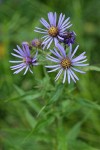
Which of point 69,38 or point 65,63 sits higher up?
point 69,38

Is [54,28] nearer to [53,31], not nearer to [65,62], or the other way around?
[53,31]

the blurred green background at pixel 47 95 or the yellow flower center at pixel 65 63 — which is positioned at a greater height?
the blurred green background at pixel 47 95

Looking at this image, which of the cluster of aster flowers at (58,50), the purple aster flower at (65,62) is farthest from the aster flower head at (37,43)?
the purple aster flower at (65,62)

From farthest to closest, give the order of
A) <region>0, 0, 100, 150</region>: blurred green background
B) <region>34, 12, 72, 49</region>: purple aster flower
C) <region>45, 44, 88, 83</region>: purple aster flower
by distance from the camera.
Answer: <region>0, 0, 100, 150</region>: blurred green background, <region>34, 12, 72, 49</region>: purple aster flower, <region>45, 44, 88, 83</region>: purple aster flower

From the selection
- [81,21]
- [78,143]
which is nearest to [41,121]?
[78,143]

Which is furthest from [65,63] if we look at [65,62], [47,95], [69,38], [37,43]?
[47,95]

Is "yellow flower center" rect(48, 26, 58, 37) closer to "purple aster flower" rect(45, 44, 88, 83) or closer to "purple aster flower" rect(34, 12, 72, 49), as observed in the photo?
"purple aster flower" rect(34, 12, 72, 49)

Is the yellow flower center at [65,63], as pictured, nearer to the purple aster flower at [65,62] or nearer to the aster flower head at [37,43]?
the purple aster flower at [65,62]

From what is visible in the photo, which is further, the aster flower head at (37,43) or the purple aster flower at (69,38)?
the aster flower head at (37,43)

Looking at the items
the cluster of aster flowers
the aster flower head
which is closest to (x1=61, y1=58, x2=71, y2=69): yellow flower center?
the cluster of aster flowers

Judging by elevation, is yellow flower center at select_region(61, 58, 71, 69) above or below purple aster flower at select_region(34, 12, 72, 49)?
below
